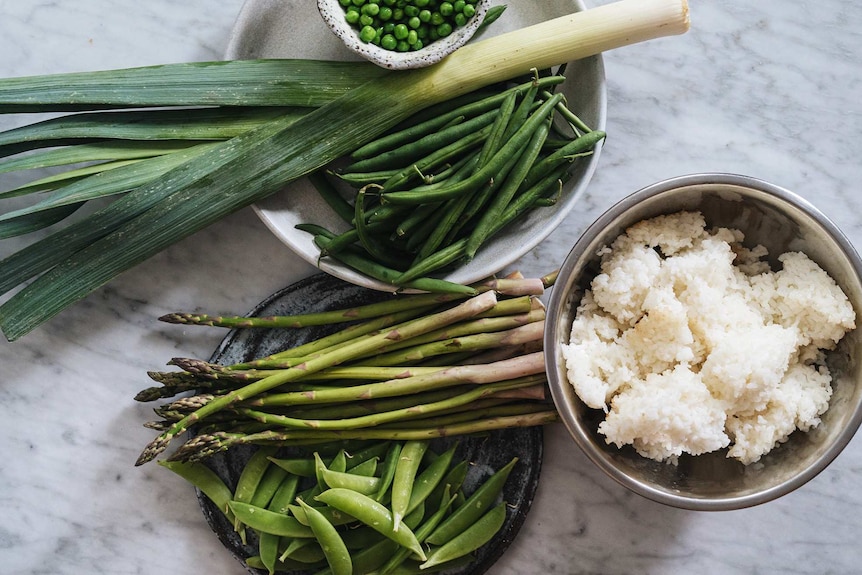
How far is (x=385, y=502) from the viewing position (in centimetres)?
177

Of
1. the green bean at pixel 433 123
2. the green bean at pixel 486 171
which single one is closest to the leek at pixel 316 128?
the green bean at pixel 433 123

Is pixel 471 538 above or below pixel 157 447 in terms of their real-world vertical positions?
below

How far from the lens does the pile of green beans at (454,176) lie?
1679 mm

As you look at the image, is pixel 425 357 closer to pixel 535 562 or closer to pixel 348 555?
pixel 348 555

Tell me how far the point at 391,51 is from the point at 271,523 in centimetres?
118

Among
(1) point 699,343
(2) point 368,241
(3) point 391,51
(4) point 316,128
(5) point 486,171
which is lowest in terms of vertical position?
(1) point 699,343

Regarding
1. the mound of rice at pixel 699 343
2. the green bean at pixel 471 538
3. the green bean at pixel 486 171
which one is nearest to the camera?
the mound of rice at pixel 699 343

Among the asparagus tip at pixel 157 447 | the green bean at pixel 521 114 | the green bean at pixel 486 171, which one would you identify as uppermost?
the green bean at pixel 521 114

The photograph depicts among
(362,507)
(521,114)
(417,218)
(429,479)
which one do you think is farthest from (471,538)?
(521,114)

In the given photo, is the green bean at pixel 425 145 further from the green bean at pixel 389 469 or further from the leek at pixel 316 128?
the green bean at pixel 389 469

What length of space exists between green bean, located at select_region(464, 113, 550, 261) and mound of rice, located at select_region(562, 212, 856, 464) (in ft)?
0.89

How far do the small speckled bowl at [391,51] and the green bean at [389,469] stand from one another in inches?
36.5

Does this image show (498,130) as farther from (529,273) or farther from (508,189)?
(529,273)

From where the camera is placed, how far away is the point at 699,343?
152 cm
